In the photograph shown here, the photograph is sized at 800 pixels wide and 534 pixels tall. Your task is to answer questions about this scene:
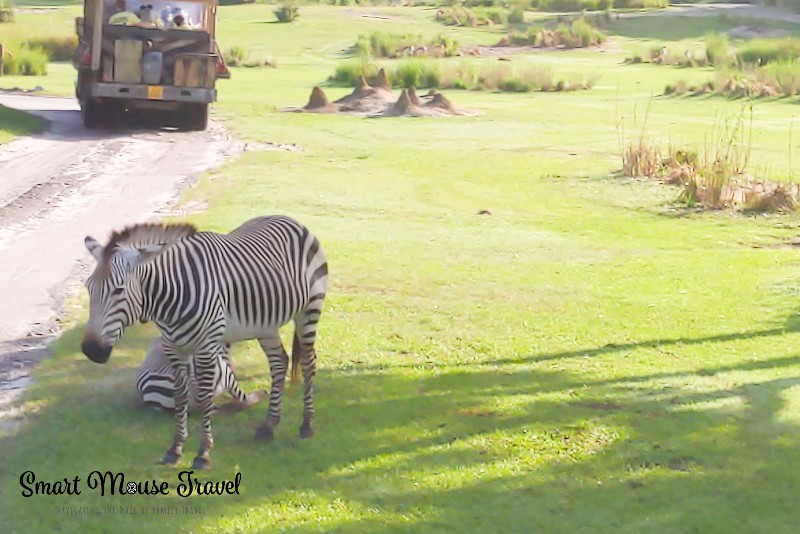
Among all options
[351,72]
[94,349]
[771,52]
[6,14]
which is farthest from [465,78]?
[94,349]

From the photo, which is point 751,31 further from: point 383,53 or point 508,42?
point 383,53

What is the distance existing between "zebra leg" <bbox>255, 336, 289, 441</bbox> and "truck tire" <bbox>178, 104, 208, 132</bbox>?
1724 centimetres

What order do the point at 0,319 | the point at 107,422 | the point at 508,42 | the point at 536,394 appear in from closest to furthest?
the point at 107,422 < the point at 536,394 < the point at 0,319 < the point at 508,42

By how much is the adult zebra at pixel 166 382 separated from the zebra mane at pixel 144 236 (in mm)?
1064

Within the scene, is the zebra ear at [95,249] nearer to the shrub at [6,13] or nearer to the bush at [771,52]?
the bush at [771,52]

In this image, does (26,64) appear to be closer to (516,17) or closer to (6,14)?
(6,14)

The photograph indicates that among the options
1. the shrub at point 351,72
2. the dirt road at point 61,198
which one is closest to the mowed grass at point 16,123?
the dirt road at point 61,198

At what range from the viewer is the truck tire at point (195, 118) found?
79.4ft

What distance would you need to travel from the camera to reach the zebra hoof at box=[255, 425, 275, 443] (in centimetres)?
748

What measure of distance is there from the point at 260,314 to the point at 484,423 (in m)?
1.76

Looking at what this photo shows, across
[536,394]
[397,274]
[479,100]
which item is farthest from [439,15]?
[536,394]

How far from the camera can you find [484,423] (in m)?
8.05

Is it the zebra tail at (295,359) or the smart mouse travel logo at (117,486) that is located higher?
the zebra tail at (295,359)

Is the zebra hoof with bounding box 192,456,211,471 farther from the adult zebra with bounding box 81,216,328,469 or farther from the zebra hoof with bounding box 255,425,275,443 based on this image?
the zebra hoof with bounding box 255,425,275,443
